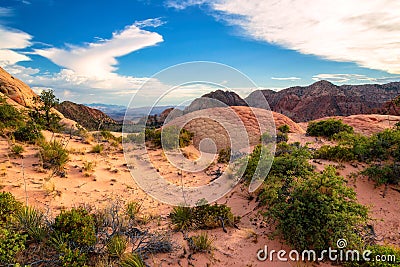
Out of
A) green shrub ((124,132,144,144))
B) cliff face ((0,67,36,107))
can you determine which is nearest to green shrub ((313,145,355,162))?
green shrub ((124,132,144,144))

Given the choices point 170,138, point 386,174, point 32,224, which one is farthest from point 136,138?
point 386,174

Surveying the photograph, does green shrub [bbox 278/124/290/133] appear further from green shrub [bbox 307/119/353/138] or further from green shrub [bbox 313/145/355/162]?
green shrub [bbox 313/145/355/162]

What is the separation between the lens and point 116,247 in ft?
13.5

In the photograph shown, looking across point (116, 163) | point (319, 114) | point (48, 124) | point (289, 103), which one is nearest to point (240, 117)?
point (116, 163)

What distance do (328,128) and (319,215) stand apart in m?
12.4

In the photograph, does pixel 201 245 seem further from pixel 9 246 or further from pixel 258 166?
pixel 258 166

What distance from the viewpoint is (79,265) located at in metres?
3.75

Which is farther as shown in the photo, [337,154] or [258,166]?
[337,154]

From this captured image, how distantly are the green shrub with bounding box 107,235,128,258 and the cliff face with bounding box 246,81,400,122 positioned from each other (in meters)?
59.6

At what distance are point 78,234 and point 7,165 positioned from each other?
5712 mm

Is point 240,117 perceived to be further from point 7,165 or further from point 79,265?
point 79,265

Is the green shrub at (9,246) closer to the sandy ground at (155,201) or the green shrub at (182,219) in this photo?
the sandy ground at (155,201)

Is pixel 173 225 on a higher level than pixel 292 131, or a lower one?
lower

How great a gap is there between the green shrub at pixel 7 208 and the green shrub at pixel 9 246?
2.64ft
